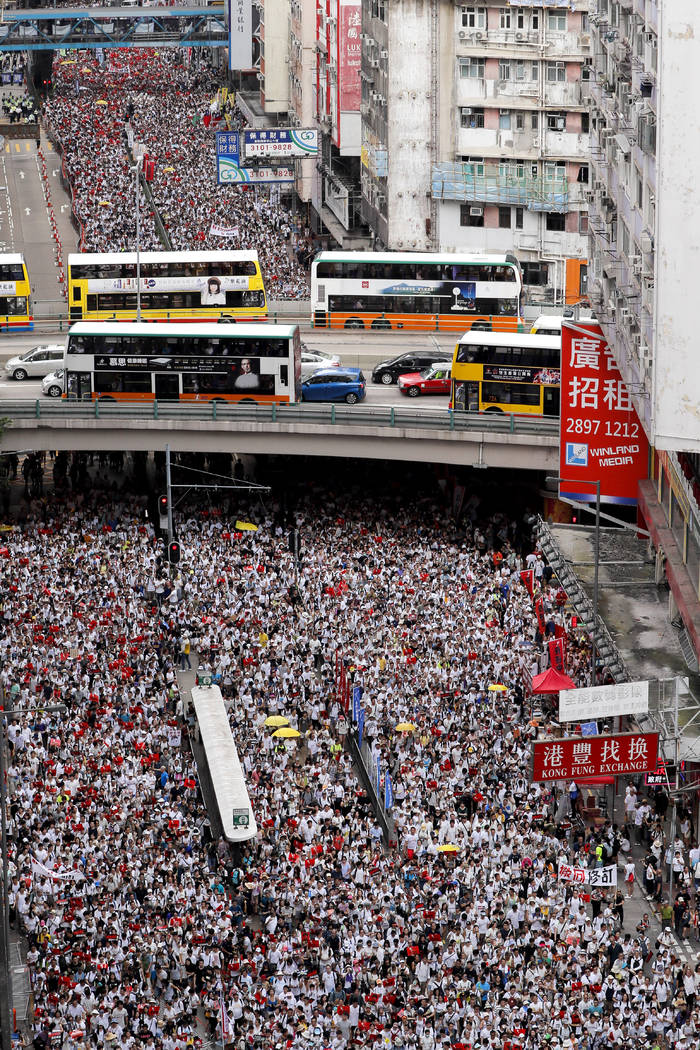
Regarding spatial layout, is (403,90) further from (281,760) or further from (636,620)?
(281,760)

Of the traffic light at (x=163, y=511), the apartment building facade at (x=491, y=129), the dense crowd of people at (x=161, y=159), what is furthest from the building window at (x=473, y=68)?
the traffic light at (x=163, y=511)

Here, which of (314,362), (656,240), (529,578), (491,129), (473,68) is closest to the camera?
(656,240)

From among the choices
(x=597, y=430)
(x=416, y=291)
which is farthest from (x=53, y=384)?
(x=597, y=430)

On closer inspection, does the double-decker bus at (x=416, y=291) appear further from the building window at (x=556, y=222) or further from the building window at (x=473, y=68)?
the building window at (x=473, y=68)

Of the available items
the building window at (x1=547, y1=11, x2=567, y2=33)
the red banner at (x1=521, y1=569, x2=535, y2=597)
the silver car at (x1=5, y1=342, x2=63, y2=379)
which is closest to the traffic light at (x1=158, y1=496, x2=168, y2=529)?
the silver car at (x1=5, y1=342, x2=63, y2=379)

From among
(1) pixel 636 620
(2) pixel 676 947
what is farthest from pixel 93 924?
(1) pixel 636 620

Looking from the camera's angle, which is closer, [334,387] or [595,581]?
[595,581]

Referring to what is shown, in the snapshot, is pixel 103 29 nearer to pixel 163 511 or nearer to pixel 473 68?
pixel 473 68
